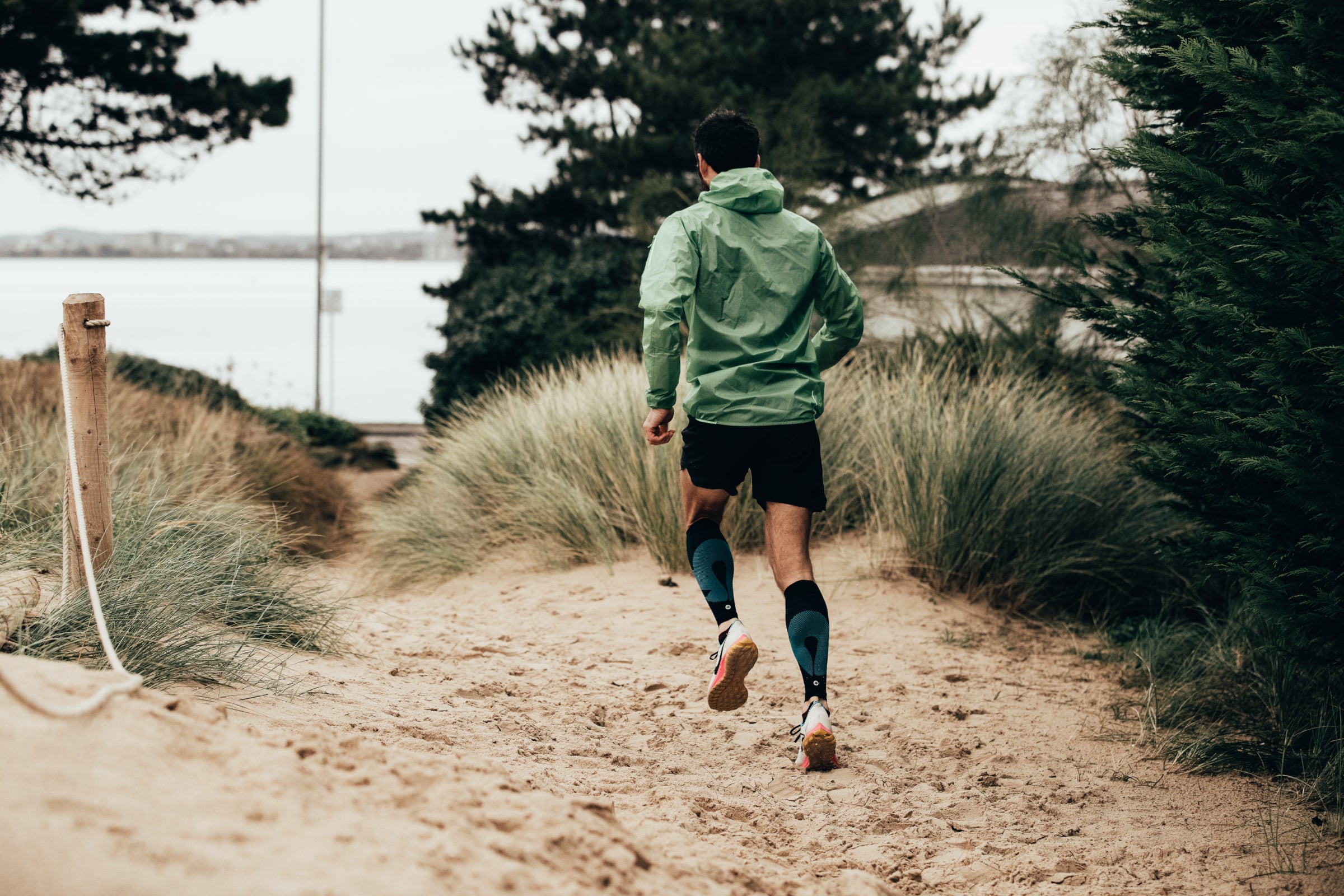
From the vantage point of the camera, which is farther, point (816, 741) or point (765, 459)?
point (765, 459)

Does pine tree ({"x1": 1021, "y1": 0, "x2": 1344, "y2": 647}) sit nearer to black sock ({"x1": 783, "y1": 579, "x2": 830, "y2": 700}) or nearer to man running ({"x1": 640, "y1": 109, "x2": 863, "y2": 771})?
man running ({"x1": 640, "y1": 109, "x2": 863, "y2": 771})

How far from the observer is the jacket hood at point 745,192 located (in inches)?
151

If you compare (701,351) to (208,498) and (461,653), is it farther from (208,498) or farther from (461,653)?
(208,498)

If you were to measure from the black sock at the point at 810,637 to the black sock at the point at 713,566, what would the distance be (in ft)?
0.75

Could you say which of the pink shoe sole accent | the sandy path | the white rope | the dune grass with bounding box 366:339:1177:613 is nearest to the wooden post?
the white rope

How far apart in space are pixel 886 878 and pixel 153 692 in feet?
6.29

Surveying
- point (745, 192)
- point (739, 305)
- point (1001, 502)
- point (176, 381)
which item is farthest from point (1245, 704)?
point (176, 381)

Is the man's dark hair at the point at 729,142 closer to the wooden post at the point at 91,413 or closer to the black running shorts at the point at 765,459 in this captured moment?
the black running shorts at the point at 765,459

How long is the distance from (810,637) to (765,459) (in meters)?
0.63

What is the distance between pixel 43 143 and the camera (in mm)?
15164

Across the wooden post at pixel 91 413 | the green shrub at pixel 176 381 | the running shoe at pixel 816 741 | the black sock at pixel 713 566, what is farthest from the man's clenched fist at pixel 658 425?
the green shrub at pixel 176 381

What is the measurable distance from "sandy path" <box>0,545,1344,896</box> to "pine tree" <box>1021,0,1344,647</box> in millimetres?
858

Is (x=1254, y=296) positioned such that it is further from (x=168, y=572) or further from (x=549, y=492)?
(x=549, y=492)

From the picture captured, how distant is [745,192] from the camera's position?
382 cm
